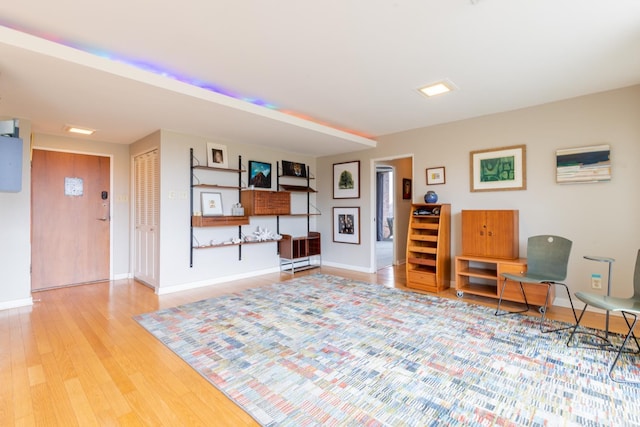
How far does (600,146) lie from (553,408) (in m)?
3.12

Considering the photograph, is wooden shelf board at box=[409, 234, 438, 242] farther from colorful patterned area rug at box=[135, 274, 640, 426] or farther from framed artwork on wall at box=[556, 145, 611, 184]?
framed artwork on wall at box=[556, 145, 611, 184]

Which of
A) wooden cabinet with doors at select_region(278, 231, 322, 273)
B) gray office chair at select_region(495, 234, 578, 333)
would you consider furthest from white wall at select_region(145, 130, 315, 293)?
gray office chair at select_region(495, 234, 578, 333)

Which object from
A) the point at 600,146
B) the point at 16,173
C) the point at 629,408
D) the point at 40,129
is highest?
the point at 40,129

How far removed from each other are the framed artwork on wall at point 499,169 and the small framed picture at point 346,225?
2226mm

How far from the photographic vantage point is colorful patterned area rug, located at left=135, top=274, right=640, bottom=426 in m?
1.74

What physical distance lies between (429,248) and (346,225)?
6.51ft

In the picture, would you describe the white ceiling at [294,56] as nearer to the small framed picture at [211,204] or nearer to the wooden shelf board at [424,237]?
the small framed picture at [211,204]

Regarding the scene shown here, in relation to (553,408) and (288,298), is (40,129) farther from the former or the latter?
(553,408)

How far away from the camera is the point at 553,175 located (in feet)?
12.3

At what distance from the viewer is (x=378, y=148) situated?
556cm

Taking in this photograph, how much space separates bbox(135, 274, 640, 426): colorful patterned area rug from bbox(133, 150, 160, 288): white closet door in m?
1.37

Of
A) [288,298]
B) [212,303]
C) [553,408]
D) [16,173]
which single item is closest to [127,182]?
[16,173]

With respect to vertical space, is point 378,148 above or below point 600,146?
above

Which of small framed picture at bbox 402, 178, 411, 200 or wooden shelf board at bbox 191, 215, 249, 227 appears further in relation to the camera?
small framed picture at bbox 402, 178, 411, 200
